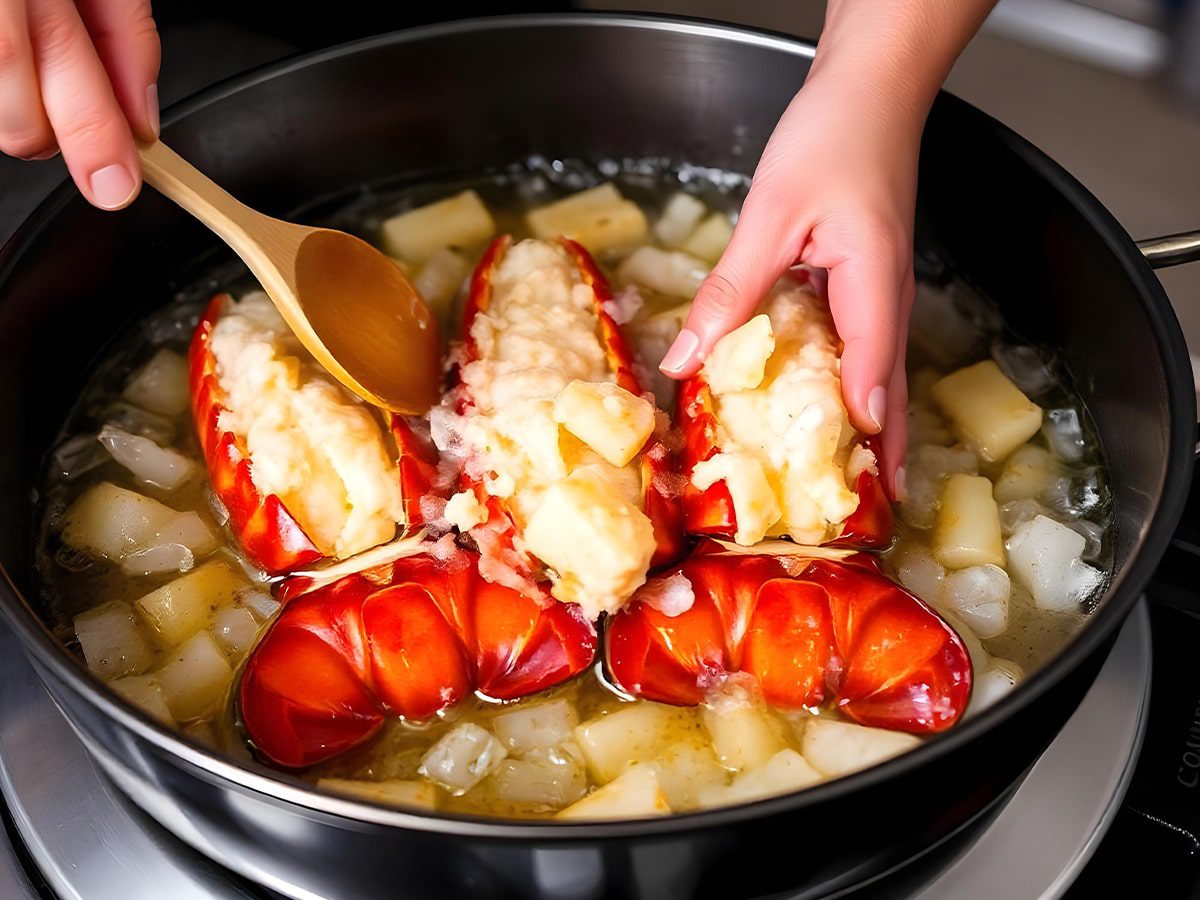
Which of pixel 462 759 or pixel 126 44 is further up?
pixel 126 44

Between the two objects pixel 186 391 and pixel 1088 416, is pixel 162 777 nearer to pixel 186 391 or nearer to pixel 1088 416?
pixel 186 391

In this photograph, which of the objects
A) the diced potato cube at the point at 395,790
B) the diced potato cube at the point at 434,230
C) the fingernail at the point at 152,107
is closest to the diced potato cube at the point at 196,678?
the diced potato cube at the point at 395,790

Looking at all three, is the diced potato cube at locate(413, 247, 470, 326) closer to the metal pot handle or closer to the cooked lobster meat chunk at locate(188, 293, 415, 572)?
the cooked lobster meat chunk at locate(188, 293, 415, 572)

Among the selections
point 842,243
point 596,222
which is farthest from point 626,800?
point 596,222

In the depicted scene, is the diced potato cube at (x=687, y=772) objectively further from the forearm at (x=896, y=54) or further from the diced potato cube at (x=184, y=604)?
the forearm at (x=896, y=54)

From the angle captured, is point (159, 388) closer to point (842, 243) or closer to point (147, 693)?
point (147, 693)

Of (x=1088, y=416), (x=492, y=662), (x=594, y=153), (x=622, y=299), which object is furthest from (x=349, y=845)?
(x=594, y=153)
